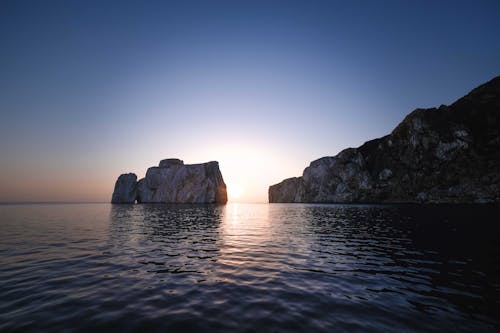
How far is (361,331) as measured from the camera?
7.67 m

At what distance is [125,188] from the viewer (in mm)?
182125

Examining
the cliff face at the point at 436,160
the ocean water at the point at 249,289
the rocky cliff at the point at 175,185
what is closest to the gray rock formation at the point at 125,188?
the rocky cliff at the point at 175,185

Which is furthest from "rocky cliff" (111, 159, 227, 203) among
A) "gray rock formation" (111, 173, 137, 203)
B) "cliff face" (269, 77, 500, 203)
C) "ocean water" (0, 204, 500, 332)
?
"ocean water" (0, 204, 500, 332)

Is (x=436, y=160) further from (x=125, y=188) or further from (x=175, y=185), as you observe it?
(x=125, y=188)

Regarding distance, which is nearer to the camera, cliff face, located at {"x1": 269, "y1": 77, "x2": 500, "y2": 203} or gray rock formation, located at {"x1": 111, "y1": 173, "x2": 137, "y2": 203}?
cliff face, located at {"x1": 269, "y1": 77, "x2": 500, "y2": 203}

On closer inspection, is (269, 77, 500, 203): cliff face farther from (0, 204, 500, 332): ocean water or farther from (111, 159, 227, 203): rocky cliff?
(0, 204, 500, 332): ocean water

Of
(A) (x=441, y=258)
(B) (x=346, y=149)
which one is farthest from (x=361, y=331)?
(B) (x=346, y=149)

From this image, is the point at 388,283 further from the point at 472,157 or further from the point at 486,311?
the point at 472,157

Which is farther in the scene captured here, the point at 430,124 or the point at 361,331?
the point at 430,124

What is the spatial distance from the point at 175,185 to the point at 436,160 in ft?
505

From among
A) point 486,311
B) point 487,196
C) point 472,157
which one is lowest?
point 486,311

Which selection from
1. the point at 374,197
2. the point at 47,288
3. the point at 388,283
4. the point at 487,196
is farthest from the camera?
the point at 374,197

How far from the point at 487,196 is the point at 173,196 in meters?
166

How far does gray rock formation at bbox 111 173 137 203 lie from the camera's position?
182375mm
